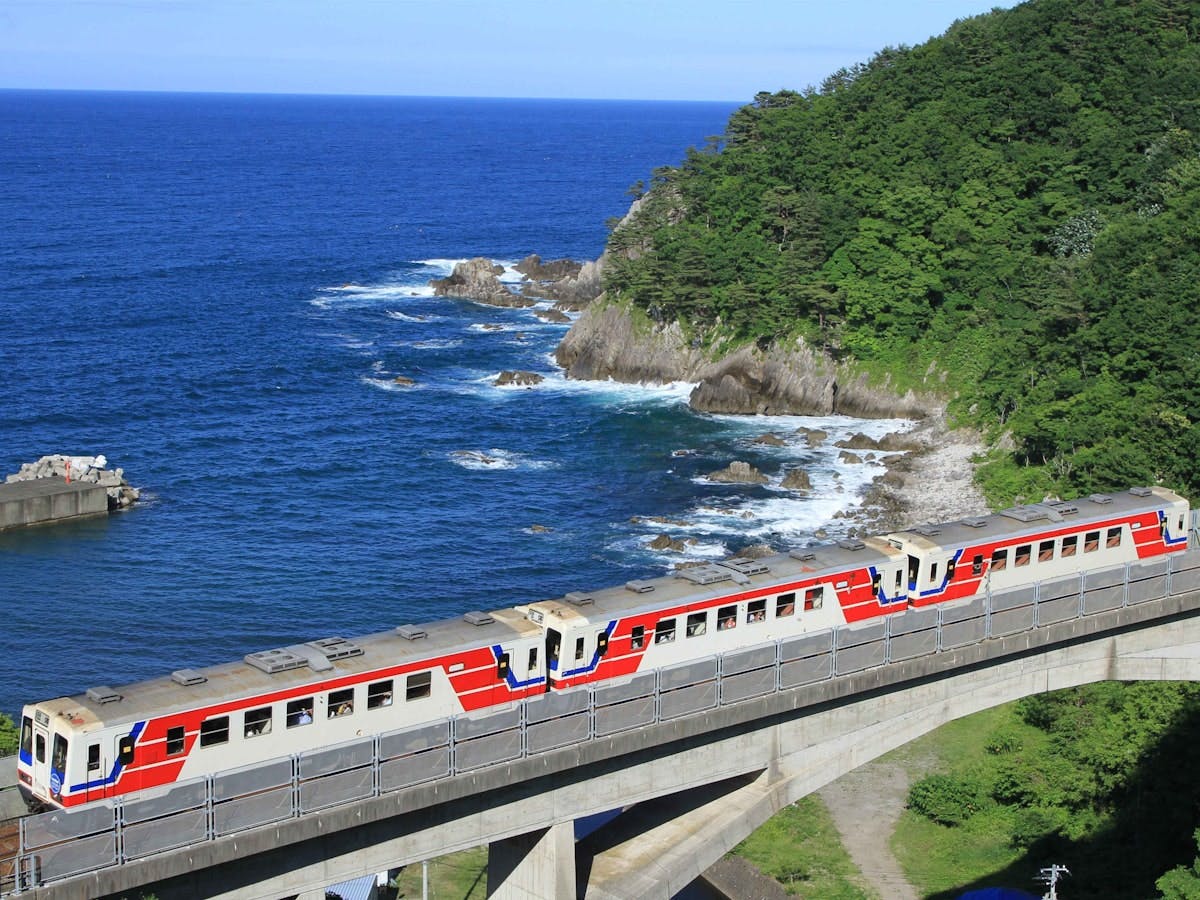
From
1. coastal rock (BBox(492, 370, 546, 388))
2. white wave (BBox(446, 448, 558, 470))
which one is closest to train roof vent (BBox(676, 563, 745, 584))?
white wave (BBox(446, 448, 558, 470))

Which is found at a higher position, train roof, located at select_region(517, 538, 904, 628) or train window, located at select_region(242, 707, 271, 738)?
train roof, located at select_region(517, 538, 904, 628)

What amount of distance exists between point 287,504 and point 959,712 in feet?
172

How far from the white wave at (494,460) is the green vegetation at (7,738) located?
150 feet

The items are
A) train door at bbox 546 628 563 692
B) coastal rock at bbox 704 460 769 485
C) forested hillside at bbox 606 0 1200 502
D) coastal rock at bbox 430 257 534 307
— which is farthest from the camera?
coastal rock at bbox 430 257 534 307

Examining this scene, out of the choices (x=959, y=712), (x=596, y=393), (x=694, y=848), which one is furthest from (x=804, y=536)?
(x=694, y=848)

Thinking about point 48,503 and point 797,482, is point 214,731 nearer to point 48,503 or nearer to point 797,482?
point 48,503

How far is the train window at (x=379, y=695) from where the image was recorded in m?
33.0

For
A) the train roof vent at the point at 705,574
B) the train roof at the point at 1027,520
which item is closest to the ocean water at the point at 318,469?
the train roof at the point at 1027,520

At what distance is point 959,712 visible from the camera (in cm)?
3925

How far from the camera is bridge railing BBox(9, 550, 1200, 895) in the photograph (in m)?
26.7

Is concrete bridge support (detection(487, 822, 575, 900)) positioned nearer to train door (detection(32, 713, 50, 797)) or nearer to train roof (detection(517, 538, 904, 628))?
train roof (detection(517, 538, 904, 628))

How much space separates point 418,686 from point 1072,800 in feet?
91.9

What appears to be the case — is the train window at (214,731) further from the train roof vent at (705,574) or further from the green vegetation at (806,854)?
the green vegetation at (806,854)

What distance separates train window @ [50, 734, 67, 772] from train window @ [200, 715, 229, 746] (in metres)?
2.59
